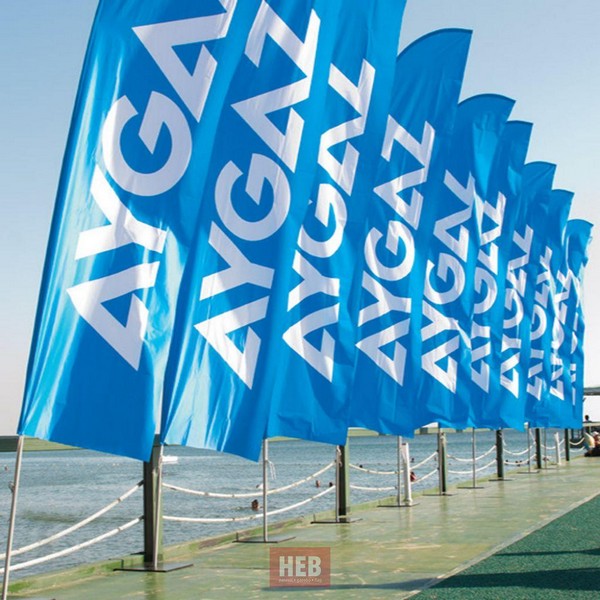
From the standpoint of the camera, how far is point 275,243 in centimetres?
972

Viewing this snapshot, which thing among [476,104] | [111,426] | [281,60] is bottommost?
[111,426]

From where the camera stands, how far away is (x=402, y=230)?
14508 millimetres

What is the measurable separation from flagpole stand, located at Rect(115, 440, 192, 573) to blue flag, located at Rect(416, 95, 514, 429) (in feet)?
20.8

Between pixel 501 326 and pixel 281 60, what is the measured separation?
11802mm

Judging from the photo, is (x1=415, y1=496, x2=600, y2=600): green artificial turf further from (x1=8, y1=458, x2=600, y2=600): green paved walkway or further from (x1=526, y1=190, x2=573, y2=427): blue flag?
(x1=526, y1=190, x2=573, y2=427): blue flag

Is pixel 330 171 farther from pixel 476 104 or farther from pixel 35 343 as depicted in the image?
pixel 476 104

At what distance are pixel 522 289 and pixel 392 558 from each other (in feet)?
45.2

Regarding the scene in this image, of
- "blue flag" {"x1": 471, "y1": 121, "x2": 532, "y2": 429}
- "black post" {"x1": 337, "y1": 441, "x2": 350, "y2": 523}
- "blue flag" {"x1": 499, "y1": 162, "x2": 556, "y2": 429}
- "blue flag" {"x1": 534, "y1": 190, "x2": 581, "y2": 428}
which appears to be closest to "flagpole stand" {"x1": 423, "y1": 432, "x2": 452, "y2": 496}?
"blue flag" {"x1": 471, "y1": 121, "x2": 532, "y2": 429}

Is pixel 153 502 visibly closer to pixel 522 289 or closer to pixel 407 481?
pixel 407 481

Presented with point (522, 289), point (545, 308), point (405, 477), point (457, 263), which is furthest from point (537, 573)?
point (545, 308)

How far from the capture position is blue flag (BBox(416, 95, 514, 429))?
16.8 m

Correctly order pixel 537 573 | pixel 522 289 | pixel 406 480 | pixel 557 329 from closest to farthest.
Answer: pixel 537 573
pixel 406 480
pixel 522 289
pixel 557 329

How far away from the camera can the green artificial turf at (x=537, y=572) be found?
8.29 metres

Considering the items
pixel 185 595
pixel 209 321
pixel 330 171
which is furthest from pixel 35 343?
pixel 330 171
